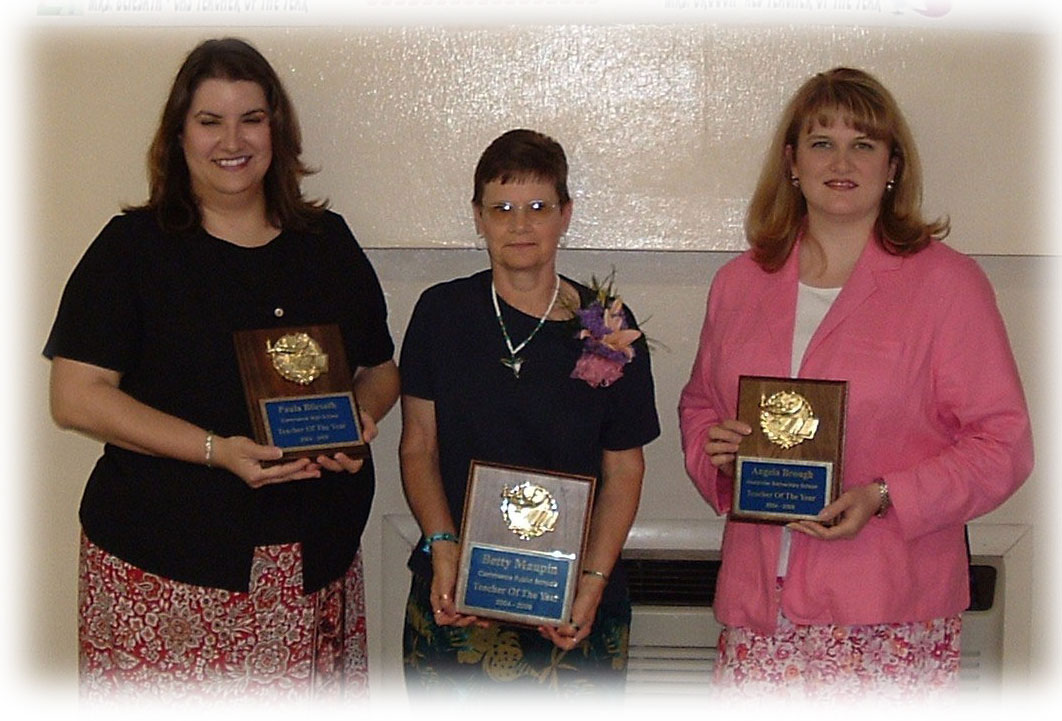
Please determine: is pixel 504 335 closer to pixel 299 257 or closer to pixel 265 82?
pixel 299 257

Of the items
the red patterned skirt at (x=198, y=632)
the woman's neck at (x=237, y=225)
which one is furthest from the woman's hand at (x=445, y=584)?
the woman's neck at (x=237, y=225)

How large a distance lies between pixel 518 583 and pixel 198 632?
645 mm

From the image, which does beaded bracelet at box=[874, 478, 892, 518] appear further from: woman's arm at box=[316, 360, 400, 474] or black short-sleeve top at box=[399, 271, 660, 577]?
woman's arm at box=[316, 360, 400, 474]

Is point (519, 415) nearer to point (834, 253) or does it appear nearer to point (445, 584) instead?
point (445, 584)

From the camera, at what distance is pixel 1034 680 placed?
10.8 feet

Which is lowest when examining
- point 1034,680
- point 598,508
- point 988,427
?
point 1034,680

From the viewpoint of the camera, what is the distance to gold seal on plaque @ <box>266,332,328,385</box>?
7.97 ft

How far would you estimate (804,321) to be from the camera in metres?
2.52

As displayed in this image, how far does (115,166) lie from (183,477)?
3.48 ft

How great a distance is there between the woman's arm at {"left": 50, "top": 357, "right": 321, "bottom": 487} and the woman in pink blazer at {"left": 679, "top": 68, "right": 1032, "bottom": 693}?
880 millimetres

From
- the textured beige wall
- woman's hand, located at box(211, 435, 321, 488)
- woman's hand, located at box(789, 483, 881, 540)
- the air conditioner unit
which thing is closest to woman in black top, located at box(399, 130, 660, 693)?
woman's hand, located at box(211, 435, 321, 488)

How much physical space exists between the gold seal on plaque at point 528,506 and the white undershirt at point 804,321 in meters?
0.47

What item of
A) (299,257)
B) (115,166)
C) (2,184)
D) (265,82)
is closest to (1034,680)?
(299,257)

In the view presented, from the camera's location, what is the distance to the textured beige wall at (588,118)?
121 inches
